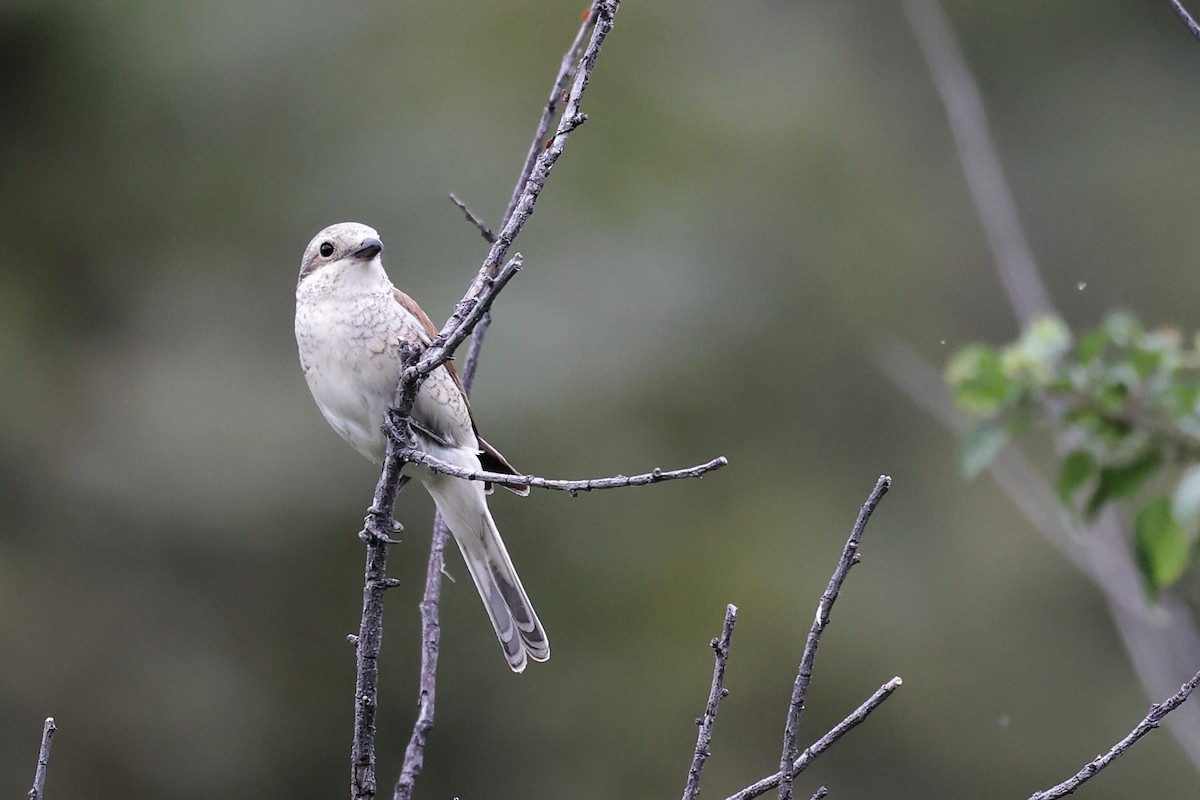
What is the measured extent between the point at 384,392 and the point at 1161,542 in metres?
2.33

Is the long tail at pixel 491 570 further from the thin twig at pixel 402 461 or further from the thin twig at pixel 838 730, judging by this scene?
the thin twig at pixel 838 730

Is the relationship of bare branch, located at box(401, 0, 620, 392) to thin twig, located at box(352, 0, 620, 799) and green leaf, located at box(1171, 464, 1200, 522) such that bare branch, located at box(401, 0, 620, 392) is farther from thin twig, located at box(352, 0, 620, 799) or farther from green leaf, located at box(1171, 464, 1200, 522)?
green leaf, located at box(1171, 464, 1200, 522)

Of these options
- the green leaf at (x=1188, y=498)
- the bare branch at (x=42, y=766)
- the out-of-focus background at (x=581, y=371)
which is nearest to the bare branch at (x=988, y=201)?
the green leaf at (x=1188, y=498)

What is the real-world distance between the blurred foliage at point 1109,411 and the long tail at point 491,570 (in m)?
1.51

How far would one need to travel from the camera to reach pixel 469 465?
4.11 meters

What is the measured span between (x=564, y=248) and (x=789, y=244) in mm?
2239

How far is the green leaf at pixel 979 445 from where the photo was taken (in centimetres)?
375

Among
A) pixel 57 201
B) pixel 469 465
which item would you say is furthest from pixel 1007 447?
pixel 57 201

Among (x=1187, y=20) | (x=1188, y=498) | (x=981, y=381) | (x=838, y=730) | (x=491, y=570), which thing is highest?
(x=491, y=570)

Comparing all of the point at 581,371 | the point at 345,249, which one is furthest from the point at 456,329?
the point at 581,371

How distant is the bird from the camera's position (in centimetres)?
406

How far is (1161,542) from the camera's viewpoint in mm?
3299

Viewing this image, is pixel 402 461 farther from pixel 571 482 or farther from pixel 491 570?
pixel 491 570

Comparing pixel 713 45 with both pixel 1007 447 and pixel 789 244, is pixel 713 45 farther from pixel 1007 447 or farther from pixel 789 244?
pixel 1007 447
